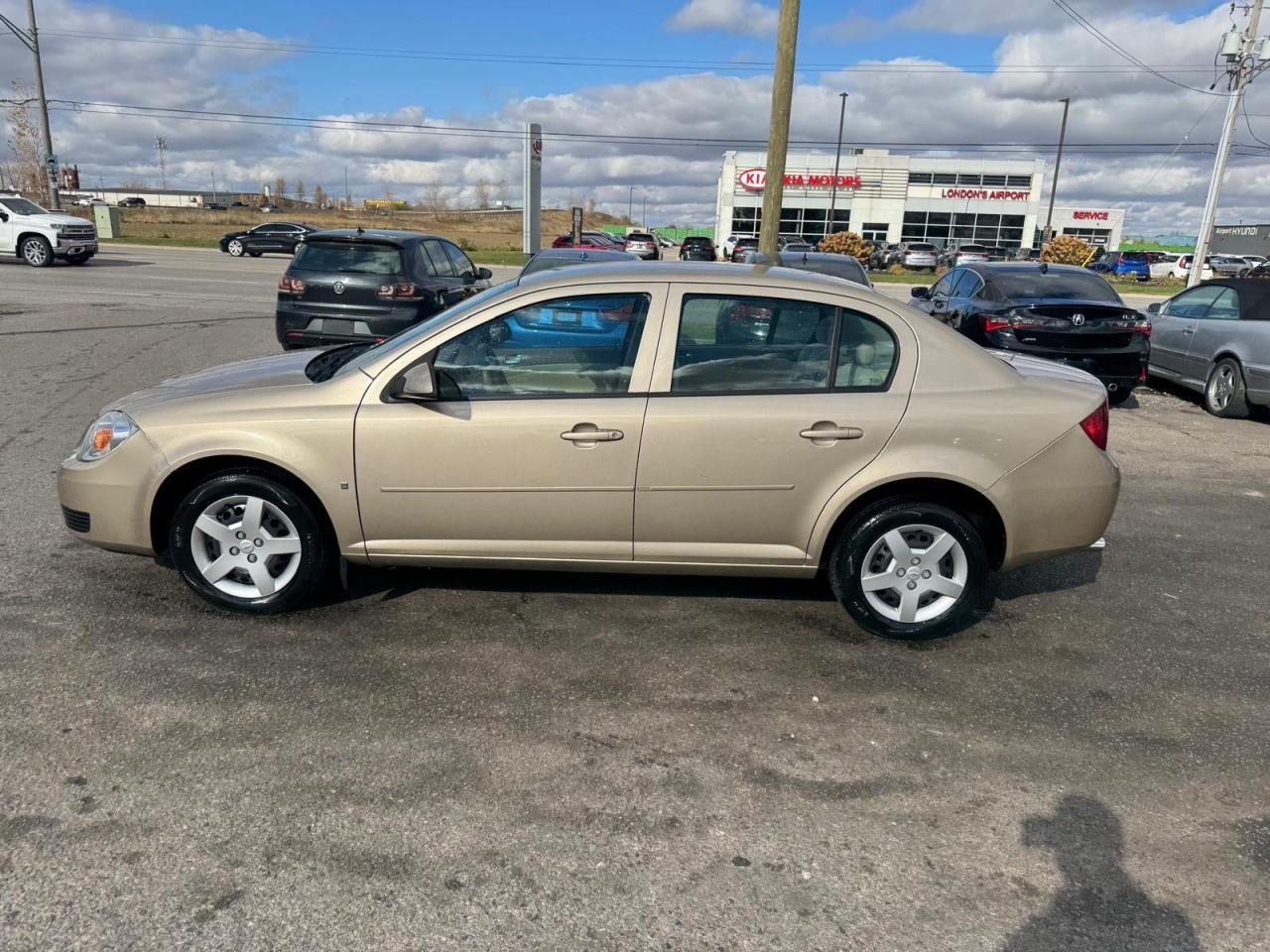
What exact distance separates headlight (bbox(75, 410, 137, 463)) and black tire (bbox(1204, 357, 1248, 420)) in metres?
10.3

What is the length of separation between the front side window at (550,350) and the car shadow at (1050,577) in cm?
245

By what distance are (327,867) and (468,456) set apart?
1.82 meters

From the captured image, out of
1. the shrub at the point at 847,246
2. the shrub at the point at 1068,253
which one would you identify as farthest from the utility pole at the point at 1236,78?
the shrub at the point at 847,246

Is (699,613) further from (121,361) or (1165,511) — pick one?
→ (121,361)

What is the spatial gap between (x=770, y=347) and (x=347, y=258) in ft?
23.7

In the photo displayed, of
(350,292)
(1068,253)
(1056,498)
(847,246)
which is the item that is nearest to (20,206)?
(350,292)

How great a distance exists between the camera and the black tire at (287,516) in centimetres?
402

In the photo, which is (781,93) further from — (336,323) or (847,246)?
(847,246)

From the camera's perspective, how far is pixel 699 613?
4395mm

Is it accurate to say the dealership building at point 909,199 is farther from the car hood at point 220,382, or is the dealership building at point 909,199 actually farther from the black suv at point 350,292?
the car hood at point 220,382

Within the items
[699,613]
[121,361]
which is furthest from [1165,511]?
[121,361]

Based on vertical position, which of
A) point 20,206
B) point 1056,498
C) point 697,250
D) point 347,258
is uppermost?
point 20,206

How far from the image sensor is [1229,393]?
9.75m

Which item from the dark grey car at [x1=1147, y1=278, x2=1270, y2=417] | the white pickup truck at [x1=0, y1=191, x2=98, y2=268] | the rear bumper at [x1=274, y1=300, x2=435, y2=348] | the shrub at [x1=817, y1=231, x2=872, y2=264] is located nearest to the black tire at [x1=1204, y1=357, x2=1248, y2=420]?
the dark grey car at [x1=1147, y1=278, x2=1270, y2=417]
